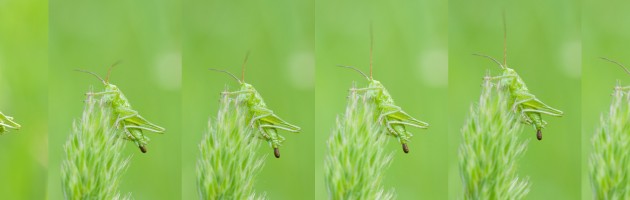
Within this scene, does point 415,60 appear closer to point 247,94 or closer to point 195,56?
point 247,94

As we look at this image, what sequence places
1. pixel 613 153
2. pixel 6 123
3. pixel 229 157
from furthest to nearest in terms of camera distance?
pixel 613 153 < pixel 229 157 < pixel 6 123

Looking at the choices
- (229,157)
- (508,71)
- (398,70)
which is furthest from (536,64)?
(229,157)

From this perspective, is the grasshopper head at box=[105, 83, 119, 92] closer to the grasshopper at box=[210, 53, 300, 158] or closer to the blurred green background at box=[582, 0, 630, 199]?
the grasshopper at box=[210, 53, 300, 158]

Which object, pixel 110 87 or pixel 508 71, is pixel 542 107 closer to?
pixel 508 71

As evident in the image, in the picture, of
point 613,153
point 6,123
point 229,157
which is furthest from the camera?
point 613,153

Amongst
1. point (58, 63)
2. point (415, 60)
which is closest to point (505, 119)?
point (415, 60)

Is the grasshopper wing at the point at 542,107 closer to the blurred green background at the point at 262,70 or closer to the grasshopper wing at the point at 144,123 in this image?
the blurred green background at the point at 262,70

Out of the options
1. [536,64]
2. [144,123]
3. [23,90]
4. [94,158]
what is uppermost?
[536,64]
